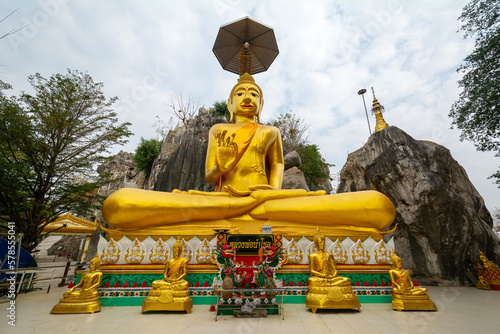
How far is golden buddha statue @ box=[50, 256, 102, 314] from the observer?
3.29 meters

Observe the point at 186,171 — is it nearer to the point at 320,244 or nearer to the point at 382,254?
the point at 320,244

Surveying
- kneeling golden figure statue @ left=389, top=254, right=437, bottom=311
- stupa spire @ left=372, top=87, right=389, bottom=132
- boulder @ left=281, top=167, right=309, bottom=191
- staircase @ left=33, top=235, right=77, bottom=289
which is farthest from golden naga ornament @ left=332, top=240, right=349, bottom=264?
stupa spire @ left=372, top=87, right=389, bottom=132

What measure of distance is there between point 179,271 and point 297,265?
181cm

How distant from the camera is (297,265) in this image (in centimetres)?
414

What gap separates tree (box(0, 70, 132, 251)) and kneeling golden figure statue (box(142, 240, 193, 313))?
4648 mm

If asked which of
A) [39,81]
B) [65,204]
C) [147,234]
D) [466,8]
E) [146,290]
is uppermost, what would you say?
[466,8]

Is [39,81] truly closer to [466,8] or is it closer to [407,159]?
[407,159]

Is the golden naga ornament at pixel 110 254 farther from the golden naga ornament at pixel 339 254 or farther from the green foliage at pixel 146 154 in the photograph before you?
the green foliage at pixel 146 154

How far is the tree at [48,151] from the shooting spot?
6215 mm

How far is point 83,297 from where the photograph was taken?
11.1ft

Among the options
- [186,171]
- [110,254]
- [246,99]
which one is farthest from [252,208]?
[186,171]

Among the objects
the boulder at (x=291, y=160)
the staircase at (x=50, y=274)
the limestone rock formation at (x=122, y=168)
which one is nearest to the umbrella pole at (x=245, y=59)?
the boulder at (x=291, y=160)

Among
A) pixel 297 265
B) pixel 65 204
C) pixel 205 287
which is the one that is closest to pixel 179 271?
pixel 205 287

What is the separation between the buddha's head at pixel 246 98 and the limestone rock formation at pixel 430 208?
13.5 ft
